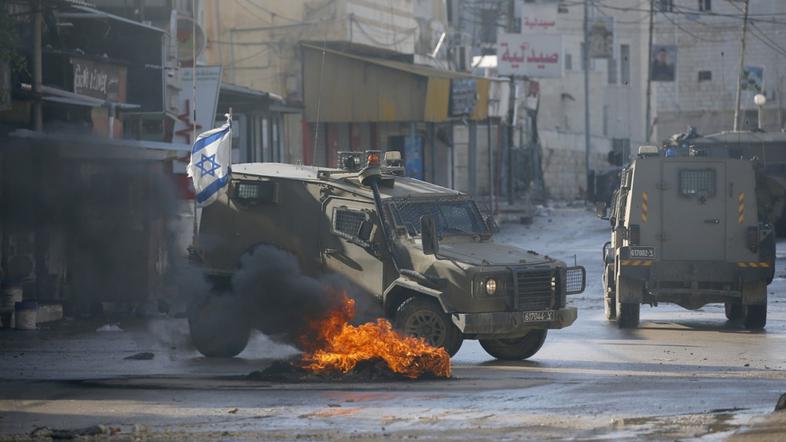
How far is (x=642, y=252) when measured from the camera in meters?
19.5

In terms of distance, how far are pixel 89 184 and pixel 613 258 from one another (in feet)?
24.3

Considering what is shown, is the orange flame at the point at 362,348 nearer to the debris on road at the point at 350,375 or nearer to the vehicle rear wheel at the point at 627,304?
the debris on road at the point at 350,375

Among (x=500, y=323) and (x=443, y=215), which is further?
(x=443, y=215)

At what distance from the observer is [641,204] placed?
19.8 m

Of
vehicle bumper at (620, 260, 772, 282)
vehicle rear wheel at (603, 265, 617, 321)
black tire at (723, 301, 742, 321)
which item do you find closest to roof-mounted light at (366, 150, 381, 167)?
vehicle bumper at (620, 260, 772, 282)

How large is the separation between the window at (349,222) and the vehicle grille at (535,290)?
5.88ft

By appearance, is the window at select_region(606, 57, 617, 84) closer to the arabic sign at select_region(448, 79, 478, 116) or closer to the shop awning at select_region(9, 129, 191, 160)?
the arabic sign at select_region(448, 79, 478, 116)

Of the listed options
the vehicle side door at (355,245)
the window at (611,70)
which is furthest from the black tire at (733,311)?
the window at (611,70)

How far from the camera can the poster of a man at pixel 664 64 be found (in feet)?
211

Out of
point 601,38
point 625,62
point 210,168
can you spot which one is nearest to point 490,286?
point 210,168

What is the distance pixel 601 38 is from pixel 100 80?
153 ft

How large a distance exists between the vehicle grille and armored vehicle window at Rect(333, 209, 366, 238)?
5.97 ft

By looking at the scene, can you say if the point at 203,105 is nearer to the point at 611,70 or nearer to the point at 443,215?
the point at 443,215

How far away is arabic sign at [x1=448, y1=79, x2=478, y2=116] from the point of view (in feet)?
129
